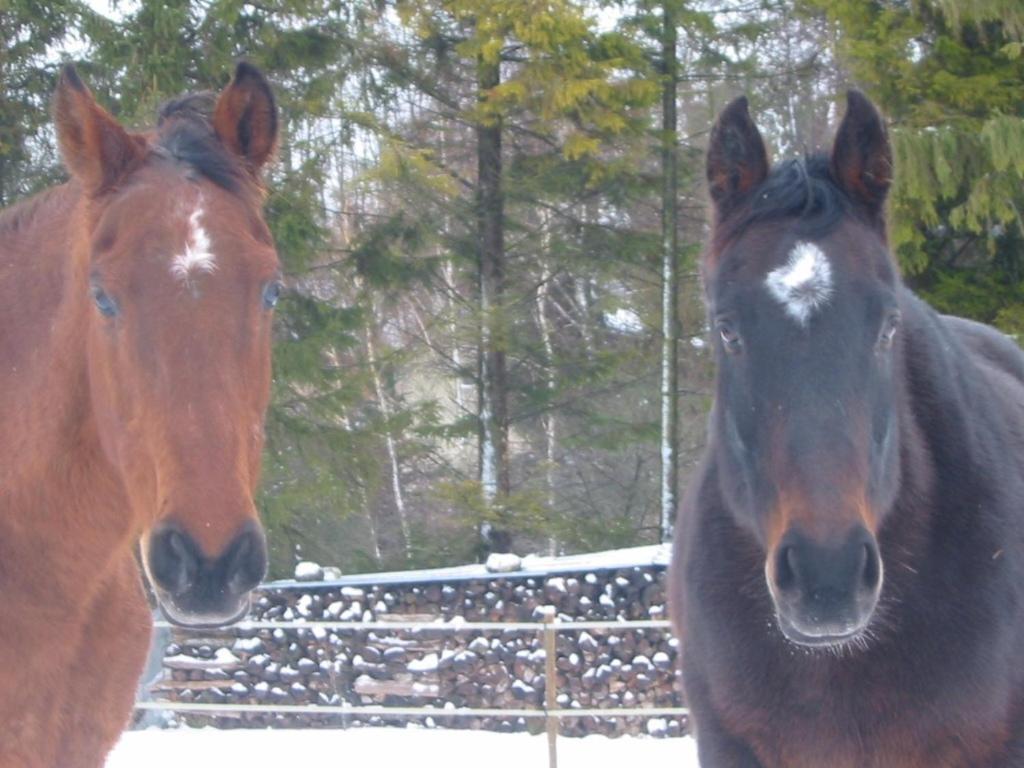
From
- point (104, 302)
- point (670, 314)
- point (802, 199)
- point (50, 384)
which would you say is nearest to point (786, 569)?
point (802, 199)

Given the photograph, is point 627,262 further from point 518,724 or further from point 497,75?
point 518,724

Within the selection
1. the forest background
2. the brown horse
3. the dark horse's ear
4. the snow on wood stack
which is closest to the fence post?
the snow on wood stack

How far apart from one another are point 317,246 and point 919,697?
1084 centimetres

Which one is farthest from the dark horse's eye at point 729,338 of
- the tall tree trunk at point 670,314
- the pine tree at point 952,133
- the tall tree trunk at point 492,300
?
the tall tree trunk at point 492,300

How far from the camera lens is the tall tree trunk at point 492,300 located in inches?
555

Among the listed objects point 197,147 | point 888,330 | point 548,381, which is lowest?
point 888,330

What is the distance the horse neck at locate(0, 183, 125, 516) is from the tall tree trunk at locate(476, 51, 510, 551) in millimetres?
10508

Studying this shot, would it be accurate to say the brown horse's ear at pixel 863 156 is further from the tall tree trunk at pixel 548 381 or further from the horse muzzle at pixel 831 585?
the tall tree trunk at pixel 548 381

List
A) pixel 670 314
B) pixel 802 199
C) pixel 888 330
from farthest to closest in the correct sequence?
pixel 670 314 < pixel 802 199 < pixel 888 330

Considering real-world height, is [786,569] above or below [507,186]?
below

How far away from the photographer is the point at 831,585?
2.62 m

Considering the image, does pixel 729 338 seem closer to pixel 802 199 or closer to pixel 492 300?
pixel 802 199

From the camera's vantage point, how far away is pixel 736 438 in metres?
3.13

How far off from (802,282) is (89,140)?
5.84ft
